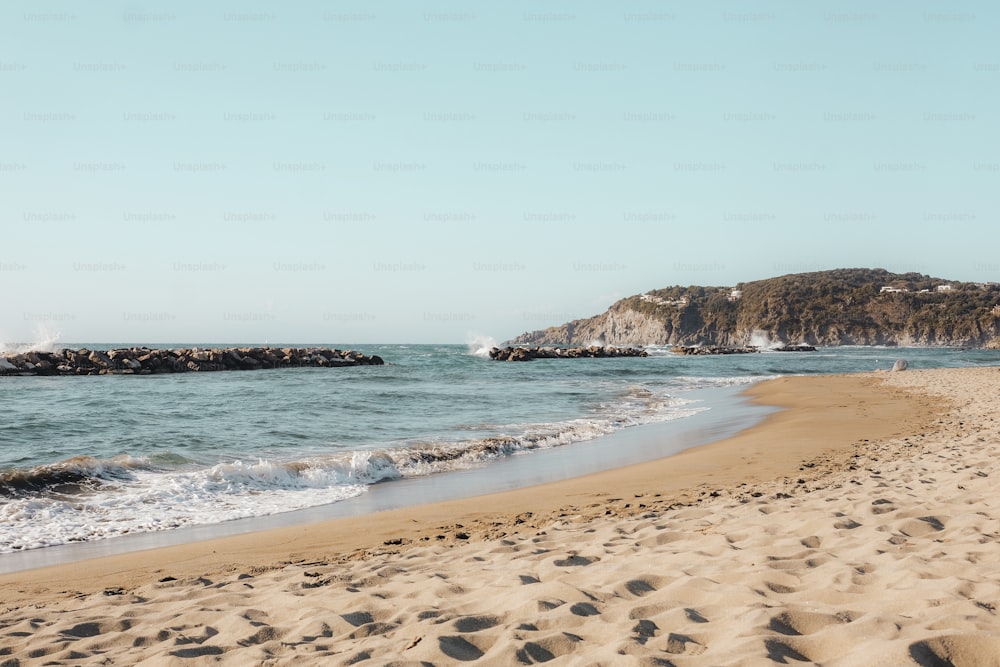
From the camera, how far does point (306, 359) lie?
5231 cm

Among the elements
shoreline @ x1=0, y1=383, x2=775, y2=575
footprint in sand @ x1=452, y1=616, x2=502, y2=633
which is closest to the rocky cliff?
shoreline @ x1=0, y1=383, x2=775, y2=575

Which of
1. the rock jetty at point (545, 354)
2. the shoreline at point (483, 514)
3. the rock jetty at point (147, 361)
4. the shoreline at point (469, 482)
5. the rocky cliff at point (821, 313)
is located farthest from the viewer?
the rocky cliff at point (821, 313)

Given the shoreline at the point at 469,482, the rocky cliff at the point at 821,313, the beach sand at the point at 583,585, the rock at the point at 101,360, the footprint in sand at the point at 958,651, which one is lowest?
the shoreline at the point at 469,482

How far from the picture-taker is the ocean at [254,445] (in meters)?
8.26

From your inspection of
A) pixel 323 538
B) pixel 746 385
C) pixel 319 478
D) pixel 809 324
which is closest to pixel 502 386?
pixel 746 385

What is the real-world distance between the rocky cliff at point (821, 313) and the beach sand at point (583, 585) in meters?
115

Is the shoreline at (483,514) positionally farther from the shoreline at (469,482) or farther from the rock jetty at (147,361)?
the rock jetty at (147,361)

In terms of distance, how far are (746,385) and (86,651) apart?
105ft

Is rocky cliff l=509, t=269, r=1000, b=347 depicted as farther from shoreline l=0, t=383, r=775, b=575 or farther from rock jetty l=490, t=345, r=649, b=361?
shoreline l=0, t=383, r=775, b=575

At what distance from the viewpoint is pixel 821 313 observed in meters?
131

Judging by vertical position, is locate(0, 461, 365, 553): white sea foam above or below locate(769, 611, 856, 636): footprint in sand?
below

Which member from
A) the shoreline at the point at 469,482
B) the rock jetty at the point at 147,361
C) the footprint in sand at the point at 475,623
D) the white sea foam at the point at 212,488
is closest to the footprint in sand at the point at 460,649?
the footprint in sand at the point at 475,623

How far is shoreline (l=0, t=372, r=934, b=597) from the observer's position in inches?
226

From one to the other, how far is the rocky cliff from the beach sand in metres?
115
